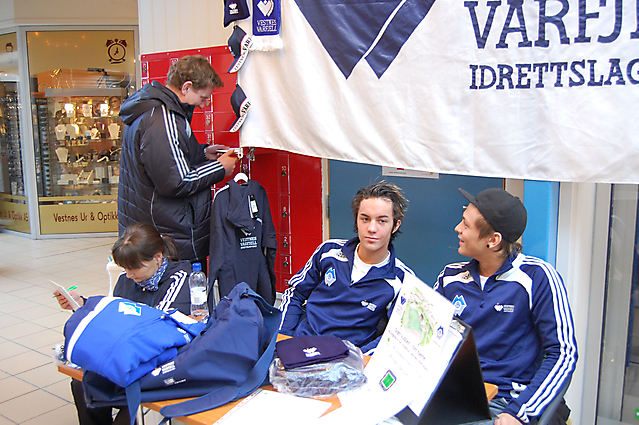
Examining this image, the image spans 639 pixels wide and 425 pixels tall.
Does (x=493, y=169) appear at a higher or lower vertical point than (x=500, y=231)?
higher

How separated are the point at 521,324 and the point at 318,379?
790mm

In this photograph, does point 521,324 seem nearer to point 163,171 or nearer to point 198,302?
point 198,302

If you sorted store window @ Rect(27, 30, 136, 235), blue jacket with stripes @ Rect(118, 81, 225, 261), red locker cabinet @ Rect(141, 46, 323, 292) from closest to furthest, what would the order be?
blue jacket with stripes @ Rect(118, 81, 225, 261)
red locker cabinet @ Rect(141, 46, 323, 292)
store window @ Rect(27, 30, 136, 235)

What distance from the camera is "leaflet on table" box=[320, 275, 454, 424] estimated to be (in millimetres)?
1465

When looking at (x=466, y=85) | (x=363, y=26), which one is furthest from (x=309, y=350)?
(x=363, y=26)

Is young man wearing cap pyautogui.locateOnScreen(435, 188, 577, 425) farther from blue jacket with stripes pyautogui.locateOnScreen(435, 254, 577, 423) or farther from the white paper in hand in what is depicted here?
the white paper in hand

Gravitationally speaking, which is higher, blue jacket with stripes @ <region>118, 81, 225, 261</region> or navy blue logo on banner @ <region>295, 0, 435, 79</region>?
navy blue logo on banner @ <region>295, 0, 435, 79</region>

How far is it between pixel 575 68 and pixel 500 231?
2.15 feet

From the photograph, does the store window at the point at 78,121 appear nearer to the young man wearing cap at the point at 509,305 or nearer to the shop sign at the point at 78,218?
the shop sign at the point at 78,218

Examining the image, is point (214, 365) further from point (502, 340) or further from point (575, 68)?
point (575, 68)

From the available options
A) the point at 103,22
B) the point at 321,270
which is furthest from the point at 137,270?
the point at 103,22

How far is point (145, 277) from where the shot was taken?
231 centimetres

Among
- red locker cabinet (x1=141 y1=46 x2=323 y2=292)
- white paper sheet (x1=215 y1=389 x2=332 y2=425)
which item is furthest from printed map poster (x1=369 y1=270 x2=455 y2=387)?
red locker cabinet (x1=141 y1=46 x2=323 y2=292)

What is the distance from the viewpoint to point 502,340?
6.34 feet
